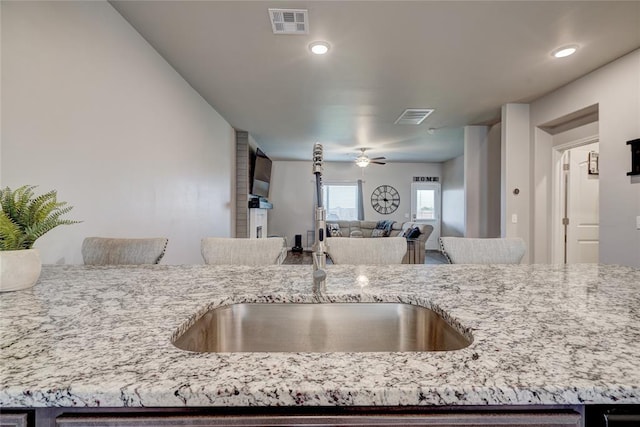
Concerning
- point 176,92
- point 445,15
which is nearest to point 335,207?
point 176,92

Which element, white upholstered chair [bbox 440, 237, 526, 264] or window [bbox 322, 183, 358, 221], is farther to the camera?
window [bbox 322, 183, 358, 221]

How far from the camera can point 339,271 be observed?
4.21 ft

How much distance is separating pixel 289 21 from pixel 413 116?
2.78 meters

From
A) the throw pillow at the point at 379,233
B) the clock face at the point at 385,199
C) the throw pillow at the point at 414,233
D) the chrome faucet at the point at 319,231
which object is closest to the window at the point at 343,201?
the clock face at the point at 385,199

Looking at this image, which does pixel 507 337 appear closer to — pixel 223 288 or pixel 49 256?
pixel 223 288

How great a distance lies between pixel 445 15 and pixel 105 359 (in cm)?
→ 268

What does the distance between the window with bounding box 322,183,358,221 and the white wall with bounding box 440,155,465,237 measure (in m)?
2.59

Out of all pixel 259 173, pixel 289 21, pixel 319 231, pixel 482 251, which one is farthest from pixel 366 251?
pixel 259 173

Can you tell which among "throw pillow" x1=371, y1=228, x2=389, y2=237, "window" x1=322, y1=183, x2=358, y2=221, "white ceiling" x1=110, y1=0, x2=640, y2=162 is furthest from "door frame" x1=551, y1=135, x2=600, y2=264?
"window" x1=322, y1=183, x2=358, y2=221

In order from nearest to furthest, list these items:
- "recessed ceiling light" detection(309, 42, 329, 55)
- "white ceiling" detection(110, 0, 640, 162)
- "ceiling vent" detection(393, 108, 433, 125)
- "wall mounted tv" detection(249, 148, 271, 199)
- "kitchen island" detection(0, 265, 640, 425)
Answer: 1. "kitchen island" detection(0, 265, 640, 425)
2. "white ceiling" detection(110, 0, 640, 162)
3. "recessed ceiling light" detection(309, 42, 329, 55)
4. "ceiling vent" detection(393, 108, 433, 125)
5. "wall mounted tv" detection(249, 148, 271, 199)

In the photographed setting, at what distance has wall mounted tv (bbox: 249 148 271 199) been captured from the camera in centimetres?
594

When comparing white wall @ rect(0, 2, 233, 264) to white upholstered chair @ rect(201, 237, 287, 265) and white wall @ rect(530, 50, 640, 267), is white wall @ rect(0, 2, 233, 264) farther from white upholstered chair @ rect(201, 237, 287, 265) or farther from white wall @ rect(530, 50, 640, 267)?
white wall @ rect(530, 50, 640, 267)

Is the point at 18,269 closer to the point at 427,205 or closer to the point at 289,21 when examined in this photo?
the point at 289,21

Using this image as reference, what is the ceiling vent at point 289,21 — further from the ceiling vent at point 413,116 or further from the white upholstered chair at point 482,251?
the ceiling vent at point 413,116
